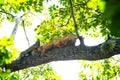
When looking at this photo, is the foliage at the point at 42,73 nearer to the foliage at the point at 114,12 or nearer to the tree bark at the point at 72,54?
the tree bark at the point at 72,54

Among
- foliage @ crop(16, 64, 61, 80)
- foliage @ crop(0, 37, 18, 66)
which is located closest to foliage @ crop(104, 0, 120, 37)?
foliage @ crop(0, 37, 18, 66)

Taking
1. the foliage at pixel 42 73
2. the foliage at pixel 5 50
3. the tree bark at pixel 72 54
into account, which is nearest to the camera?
the foliage at pixel 5 50

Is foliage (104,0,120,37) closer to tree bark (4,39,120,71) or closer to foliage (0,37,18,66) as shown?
foliage (0,37,18,66)

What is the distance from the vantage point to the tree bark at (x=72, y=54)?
5.32m

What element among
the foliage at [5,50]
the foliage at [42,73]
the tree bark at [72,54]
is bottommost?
the foliage at [42,73]

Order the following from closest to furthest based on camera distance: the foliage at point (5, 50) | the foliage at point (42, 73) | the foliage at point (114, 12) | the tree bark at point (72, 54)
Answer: the foliage at point (114, 12) < the foliage at point (5, 50) < the tree bark at point (72, 54) < the foliage at point (42, 73)

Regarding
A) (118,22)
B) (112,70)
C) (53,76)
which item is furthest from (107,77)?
(118,22)

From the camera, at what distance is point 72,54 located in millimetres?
5918

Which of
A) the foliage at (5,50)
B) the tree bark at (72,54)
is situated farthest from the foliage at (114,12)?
the tree bark at (72,54)

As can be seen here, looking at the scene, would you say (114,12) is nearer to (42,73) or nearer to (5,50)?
(5,50)

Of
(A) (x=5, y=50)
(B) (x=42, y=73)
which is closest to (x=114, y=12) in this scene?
(A) (x=5, y=50)

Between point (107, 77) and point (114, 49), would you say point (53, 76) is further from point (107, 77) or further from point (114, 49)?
point (114, 49)

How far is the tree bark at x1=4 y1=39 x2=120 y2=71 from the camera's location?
5324 mm

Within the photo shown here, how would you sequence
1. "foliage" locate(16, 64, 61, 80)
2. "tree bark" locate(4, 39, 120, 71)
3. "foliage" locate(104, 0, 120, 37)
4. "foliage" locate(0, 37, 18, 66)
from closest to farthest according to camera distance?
1. "foliage" locate(104, 0, 120, 37)
2. "foliage" locate(0, 37, 18, 66)
3. "tree bark" locate(4, 39, 120, 71)
4. "foliage" locate(16, 64, 61, 80)
